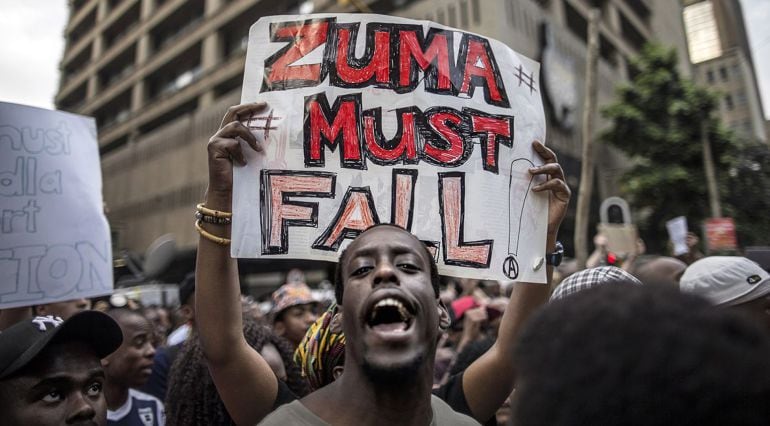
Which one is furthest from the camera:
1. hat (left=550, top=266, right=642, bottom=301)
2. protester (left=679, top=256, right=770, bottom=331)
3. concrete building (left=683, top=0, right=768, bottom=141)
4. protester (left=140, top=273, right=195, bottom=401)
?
concrete building (left=683, top=0, right=768, bottom=141)

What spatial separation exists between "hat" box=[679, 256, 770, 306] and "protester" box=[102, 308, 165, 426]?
283cm

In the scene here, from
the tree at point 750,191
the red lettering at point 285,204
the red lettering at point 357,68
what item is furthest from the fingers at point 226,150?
the tree at point 750,191

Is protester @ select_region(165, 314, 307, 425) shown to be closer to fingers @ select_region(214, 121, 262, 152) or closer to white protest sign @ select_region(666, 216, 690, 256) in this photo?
fingers @ select_region(214, 121, 262, 152)

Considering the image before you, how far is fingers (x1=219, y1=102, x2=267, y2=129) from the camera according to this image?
1.91 metres

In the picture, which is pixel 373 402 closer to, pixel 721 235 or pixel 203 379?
pixel 203 379

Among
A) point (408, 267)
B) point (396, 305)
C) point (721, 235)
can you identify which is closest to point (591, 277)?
point (408, 267)

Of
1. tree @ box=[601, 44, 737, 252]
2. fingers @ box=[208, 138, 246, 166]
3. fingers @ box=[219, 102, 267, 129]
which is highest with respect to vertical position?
tree @ box=[601, 44, 737, 252]

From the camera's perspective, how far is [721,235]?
8516 millimetres

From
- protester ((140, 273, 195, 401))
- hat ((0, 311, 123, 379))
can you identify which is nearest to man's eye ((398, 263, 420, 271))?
hat ((0, 311, 123, 379))

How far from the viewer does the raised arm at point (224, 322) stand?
5.36ft

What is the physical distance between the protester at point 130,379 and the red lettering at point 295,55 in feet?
5.09

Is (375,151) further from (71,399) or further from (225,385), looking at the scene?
(71,399)

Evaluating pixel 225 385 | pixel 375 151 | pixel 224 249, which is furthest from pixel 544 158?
pixel 225 385

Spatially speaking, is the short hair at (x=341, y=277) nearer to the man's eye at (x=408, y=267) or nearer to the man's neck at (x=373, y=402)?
the man's eye at (x=408, y=267)
